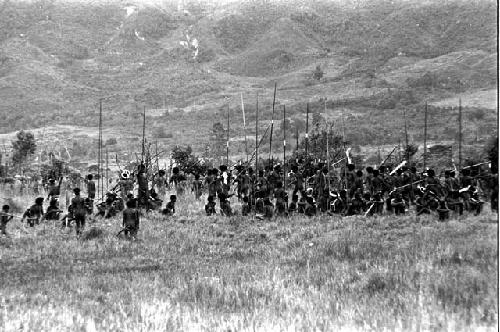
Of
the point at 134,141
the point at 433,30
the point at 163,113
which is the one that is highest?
the point at 433,30

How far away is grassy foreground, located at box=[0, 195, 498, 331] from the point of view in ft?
22.4

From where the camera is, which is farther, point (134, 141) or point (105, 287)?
point (134, 141)

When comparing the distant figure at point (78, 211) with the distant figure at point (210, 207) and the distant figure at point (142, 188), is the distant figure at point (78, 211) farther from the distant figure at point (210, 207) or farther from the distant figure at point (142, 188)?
the distant figure at point (210, 207)

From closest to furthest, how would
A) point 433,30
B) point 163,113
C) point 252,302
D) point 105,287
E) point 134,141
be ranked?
point 252,302 < point 105,287 < point 134,141 < point 163,113 < point 433,30

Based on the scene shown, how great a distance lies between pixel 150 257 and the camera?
13398 millimetres

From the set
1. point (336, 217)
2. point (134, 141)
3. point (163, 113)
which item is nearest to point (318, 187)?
point (336, 217)

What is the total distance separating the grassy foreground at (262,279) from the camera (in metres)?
6.82

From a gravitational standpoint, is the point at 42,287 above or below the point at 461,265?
below

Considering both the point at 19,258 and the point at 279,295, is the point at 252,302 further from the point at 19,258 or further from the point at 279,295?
the point at 19,258

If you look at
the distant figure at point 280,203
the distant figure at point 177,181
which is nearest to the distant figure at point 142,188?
the distant figure at point 280,203

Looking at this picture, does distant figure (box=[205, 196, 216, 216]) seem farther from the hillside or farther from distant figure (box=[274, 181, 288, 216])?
the hillside

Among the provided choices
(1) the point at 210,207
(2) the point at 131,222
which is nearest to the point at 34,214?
(2) the point at 131,222

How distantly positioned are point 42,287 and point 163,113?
104m

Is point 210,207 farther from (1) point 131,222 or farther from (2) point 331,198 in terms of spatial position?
(1) point 131,222
